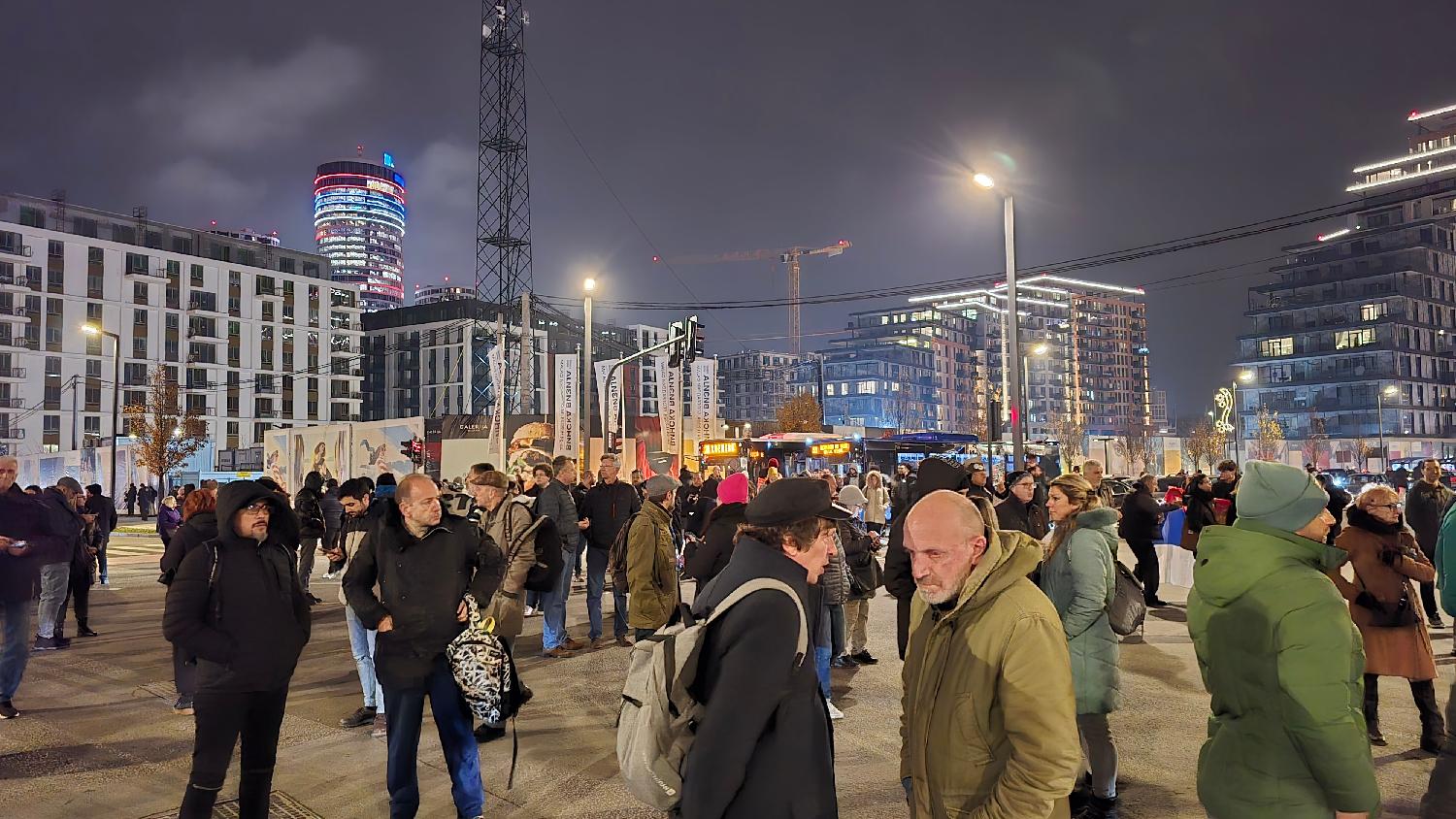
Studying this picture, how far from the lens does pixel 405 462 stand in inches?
1200

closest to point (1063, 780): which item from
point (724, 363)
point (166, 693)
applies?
point (166, 693)

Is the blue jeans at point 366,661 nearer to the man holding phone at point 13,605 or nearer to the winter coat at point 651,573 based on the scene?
the winter coat at point 651,573

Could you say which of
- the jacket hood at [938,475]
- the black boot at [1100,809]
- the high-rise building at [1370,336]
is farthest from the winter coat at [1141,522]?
the high-rise building at [1370,336]

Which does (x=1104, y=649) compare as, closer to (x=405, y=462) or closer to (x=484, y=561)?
(x=484, y=561)

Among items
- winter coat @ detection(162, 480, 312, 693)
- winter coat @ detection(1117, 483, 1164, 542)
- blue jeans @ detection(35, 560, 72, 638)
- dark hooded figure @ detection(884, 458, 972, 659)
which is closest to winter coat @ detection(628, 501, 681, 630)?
dark hooded figure @ detection(884, 458, 972, 659)

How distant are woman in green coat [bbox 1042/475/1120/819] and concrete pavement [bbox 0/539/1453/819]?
38cm

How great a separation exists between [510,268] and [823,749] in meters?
61.8

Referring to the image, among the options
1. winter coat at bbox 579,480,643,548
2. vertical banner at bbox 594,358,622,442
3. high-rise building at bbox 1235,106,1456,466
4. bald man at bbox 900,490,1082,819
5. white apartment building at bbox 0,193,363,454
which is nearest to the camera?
bald man at bbox 900,490,1082,819

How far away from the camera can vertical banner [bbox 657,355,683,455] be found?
114 ft

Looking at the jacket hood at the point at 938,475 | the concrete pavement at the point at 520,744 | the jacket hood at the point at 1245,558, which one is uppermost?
the jacket hood at the point at 938,475

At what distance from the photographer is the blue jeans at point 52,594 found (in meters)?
9.97

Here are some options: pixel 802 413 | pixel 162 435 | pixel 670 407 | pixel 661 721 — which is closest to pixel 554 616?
pixel 661 721

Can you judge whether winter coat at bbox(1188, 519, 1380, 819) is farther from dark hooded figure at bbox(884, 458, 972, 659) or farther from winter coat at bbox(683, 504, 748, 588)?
winter coat at bbox(683, 504, 748, 588)

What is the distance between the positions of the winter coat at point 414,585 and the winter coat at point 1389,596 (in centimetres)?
551
